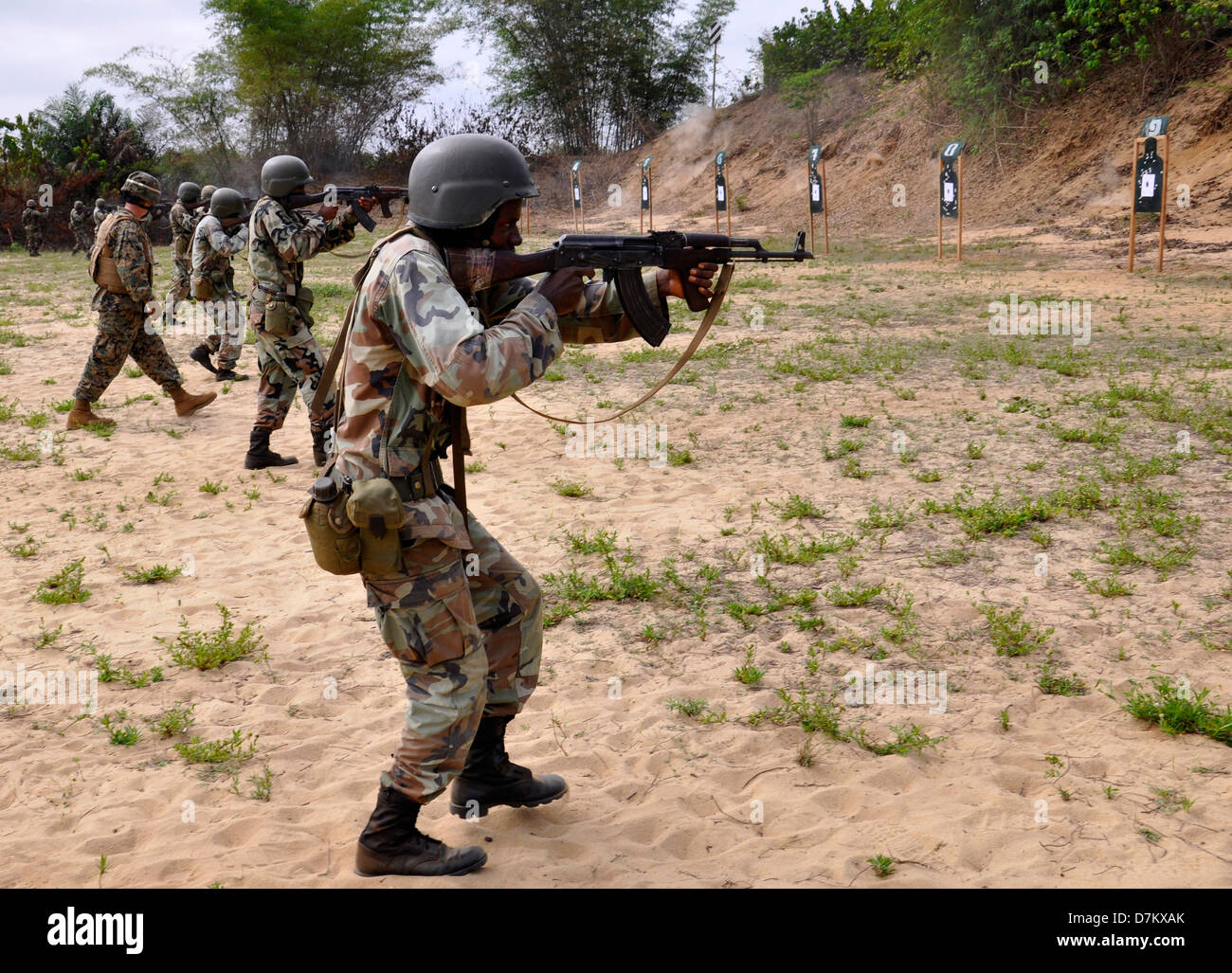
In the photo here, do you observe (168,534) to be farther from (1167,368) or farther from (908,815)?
(1167,368)

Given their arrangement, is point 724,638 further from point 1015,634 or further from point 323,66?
point 323,66

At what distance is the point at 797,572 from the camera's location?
503 centimetres

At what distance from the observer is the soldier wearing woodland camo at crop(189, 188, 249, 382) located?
30.6 feet

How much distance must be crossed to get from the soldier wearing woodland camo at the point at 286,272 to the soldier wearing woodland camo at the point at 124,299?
1.40 metres

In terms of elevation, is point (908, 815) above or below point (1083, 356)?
below

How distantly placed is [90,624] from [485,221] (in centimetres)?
316

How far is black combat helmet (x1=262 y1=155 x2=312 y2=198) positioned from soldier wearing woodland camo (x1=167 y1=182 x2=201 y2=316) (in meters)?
5.66

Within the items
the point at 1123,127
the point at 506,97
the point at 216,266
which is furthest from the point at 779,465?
the point at 506,97

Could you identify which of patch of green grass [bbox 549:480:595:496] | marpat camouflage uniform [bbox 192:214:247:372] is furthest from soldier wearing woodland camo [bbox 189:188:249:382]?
patch of green grass [bbox 549:480:595:496]

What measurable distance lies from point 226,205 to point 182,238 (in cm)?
367

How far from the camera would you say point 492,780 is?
3.18m

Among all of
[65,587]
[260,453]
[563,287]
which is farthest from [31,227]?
[563,287]

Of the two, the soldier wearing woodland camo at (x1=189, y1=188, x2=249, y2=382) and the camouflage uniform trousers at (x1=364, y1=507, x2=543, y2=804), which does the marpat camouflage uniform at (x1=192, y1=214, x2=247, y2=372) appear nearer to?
the soldier wearing woodland camo at (x1=189, y1=188, x2=249, y2=382)

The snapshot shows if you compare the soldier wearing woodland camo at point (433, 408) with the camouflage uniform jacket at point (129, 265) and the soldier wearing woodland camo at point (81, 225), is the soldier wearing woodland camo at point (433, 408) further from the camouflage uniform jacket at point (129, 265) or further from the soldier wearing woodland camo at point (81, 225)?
the soldier wearing woodland camo at point (81, 225)
